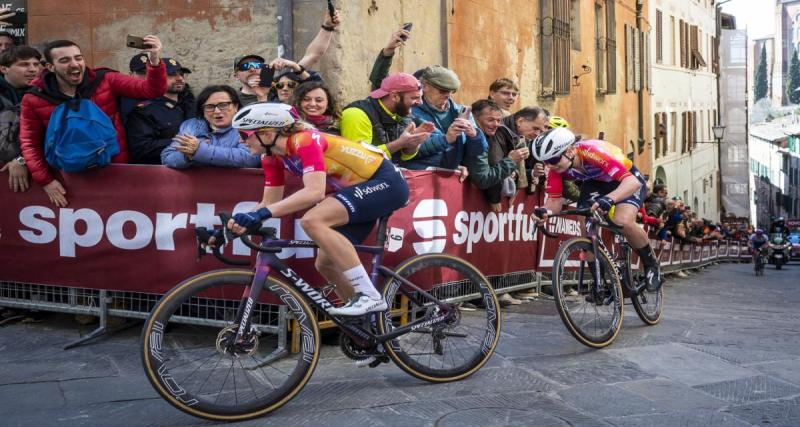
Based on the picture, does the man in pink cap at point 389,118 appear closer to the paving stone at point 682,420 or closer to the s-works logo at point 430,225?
the s-works logo at point 430,225

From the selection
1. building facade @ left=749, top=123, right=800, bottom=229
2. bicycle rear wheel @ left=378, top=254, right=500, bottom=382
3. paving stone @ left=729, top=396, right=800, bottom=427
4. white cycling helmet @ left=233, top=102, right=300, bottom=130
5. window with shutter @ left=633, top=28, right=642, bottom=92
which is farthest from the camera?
building facade @ left=749, top=123, right=800, bottom=229

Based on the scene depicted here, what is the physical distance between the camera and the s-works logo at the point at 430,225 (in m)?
6.93

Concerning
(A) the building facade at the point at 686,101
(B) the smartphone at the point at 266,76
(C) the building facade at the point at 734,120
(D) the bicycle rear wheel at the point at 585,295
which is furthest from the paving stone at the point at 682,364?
(C) the building facade at the point at 734,120

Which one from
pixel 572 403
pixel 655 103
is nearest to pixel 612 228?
pixel 572 403

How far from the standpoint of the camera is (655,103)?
33.5 meters

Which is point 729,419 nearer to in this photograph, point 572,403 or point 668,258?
point 572,403

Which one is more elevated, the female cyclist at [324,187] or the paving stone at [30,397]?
the female cyclist at [324,187]

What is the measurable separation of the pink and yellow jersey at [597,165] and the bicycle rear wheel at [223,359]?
299cm

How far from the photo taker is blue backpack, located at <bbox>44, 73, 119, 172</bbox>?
21.2 feet

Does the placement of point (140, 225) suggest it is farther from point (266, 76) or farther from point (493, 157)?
point (493, 157)

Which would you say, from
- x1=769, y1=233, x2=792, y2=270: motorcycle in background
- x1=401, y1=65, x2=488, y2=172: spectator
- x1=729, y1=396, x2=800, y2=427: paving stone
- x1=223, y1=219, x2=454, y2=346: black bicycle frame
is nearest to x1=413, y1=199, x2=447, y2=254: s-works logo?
x1=401, y1=65, x2=488, y2=172: spectator

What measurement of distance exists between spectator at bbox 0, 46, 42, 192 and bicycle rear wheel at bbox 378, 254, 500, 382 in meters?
2.99

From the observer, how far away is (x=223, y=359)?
15.9ft

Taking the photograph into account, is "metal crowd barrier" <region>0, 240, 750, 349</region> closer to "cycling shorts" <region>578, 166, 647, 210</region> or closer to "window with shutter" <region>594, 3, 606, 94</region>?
"cycling shorts" <region>578, 166, 647, 210</region>
